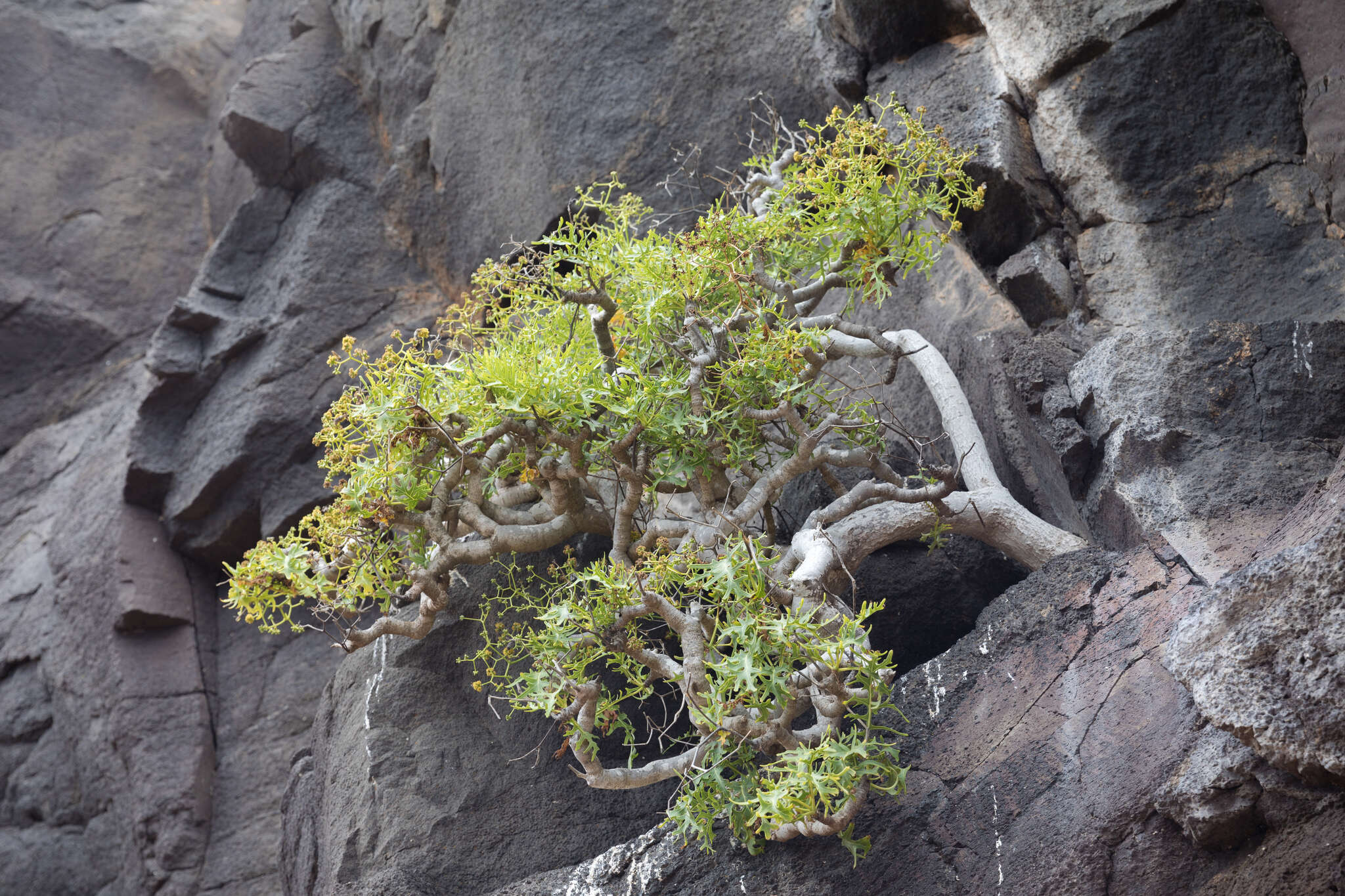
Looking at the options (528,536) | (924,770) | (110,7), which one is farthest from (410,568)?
(110,7)

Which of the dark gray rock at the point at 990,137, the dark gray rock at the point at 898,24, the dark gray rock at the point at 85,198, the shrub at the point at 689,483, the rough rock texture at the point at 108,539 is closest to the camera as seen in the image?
the shrub at the point at 689,483

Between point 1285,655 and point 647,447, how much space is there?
2268 millimetres

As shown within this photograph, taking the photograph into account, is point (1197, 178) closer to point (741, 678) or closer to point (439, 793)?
point (741, 678)

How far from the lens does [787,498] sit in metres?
5.24

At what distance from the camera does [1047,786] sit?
3.18 meters

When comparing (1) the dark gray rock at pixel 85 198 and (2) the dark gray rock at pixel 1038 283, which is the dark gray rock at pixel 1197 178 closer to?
(2) the dark gray rock at pixel 1038 283

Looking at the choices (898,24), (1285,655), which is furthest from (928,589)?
(898,24)

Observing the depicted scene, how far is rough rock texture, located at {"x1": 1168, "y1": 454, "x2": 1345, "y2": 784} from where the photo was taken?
251 centimetres

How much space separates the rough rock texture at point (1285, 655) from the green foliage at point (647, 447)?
38.1 inches

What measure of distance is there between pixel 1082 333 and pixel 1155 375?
2.41ft

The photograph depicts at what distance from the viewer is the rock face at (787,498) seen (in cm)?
315

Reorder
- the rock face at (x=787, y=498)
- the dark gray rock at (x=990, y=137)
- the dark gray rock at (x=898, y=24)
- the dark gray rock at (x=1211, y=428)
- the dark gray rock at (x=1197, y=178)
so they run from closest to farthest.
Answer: the rock face at (x=787, y=498)
the dark gray rock at (x=1211, y=428)
the dark gray rock at (x=1197, y=178)
the dark gray rock at (x=990, y=137)
the dark gray rock at (x=898, y=24)

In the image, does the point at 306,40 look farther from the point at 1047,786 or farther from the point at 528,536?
the point at 1047,786

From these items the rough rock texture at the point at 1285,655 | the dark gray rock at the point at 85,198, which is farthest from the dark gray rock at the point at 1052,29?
the dark gray rock at the point at 85,198
